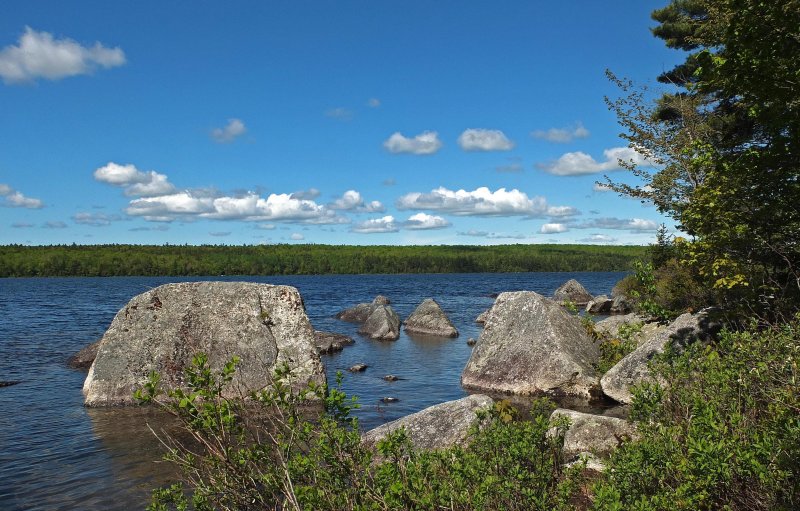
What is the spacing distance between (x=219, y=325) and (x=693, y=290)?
14.9 meters

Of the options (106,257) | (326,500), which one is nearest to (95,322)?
(326,500)

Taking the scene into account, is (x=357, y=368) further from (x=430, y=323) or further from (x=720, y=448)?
(x=720, y=448)

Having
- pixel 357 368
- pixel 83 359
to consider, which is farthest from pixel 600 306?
pixel 83 359

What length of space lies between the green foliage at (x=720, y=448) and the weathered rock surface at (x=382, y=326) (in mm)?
24207

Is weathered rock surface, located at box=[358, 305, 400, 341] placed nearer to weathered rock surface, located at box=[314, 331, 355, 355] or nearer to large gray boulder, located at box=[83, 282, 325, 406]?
weathered rock surface, located at box=[314, 331, 355, 355]

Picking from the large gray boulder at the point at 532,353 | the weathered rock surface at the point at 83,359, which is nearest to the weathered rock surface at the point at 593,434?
the large gray boulder at the point at 532,353

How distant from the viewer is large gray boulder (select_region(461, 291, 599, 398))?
17.0 m

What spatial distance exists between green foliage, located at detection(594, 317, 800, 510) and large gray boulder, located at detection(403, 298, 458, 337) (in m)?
24.9

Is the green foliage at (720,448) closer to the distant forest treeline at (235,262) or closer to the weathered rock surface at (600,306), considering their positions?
the weathered rock surface at (600,306)

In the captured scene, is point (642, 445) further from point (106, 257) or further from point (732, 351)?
point (106, 257)

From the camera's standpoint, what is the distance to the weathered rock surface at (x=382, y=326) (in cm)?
3183

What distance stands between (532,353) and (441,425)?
7420mm

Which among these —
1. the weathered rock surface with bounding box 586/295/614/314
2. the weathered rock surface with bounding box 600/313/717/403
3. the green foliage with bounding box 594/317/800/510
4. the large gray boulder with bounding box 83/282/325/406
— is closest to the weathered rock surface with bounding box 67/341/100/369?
the large gray boulder with bounding box 83/282/325/406

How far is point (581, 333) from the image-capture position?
60.9 feet
